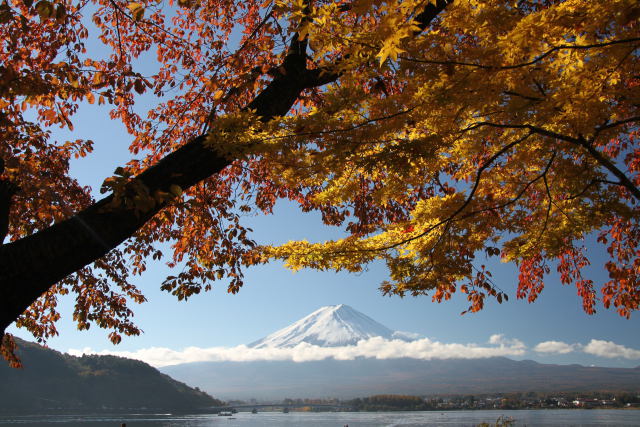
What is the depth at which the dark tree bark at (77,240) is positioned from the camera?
3561mm

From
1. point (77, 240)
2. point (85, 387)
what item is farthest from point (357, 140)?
point (85, 387)

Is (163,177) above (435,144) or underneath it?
underneath

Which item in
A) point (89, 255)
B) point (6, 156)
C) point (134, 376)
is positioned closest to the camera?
point (89, 255)

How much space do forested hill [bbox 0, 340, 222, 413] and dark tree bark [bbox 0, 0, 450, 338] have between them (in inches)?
5715

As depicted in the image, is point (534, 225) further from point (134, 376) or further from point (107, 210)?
point (134, 376)

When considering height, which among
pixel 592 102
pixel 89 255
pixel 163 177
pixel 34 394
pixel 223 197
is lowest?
pixel 34 394

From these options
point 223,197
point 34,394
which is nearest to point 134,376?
point 34,394

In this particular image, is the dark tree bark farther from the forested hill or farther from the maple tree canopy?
the forested hill

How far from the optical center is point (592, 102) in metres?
4.06

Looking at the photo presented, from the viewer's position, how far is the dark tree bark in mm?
3561

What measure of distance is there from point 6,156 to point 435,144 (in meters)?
5.21

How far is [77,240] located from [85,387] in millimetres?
173552

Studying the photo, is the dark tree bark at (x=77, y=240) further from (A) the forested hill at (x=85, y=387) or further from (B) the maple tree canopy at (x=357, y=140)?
(A) the forested hill at (x=85, y=387)

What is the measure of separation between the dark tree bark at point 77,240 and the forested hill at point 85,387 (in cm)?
14515
